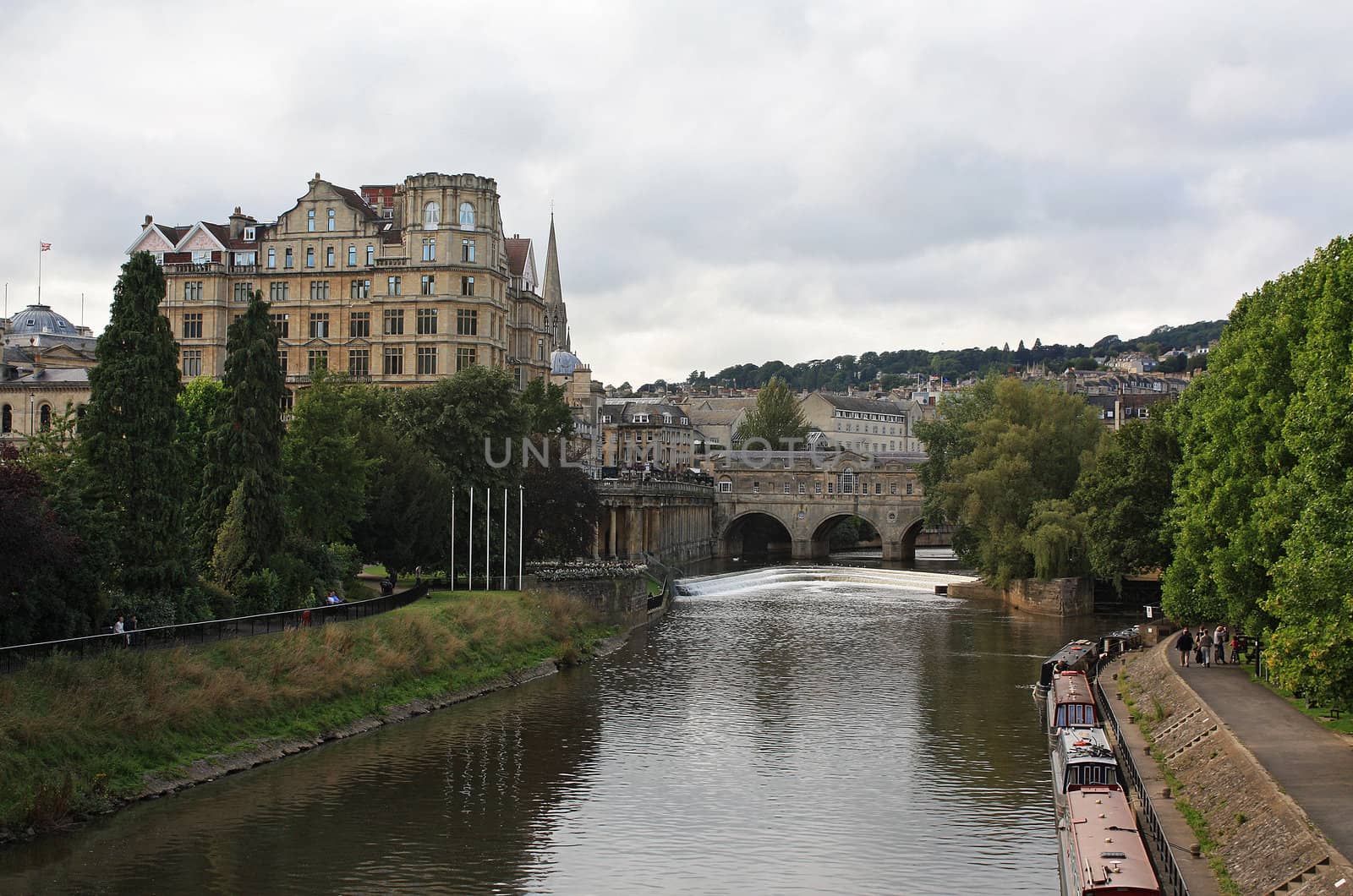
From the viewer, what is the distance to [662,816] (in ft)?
113

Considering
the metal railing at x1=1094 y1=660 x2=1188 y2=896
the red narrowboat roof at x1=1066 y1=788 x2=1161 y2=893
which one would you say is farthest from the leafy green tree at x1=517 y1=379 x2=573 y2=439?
the red narrowboat roof at x1=1066 y1=788 x2=1161 y2=893

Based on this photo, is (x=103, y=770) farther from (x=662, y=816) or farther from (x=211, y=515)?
(x=211, y=515)

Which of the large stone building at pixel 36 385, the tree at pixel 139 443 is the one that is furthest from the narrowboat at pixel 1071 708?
the large stone building at pixel 36 385

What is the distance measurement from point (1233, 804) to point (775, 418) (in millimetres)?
155963

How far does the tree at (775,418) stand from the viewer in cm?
18362

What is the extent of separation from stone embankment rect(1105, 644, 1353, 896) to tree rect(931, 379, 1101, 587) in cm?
4472

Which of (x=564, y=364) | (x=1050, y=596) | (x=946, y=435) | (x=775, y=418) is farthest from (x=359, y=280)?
(x=775, y=418)

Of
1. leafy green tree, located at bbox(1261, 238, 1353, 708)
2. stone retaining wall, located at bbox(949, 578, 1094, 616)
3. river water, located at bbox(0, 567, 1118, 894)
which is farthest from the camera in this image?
stone retaining wall, located at bbox(949, 578, 1094, 616)

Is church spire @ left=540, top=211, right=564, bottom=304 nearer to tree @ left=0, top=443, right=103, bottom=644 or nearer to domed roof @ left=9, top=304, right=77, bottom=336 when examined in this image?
domed roof @ left=9, top=304, right=77, bottom=336

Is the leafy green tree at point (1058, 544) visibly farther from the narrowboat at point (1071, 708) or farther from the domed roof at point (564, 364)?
the domed roof at point (564, 364)

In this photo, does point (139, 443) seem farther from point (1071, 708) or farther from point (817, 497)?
point (817, 497)

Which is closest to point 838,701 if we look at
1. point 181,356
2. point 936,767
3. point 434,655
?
point 936,767

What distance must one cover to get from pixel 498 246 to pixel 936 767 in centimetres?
5824

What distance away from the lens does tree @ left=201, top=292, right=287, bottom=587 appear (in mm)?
49406
